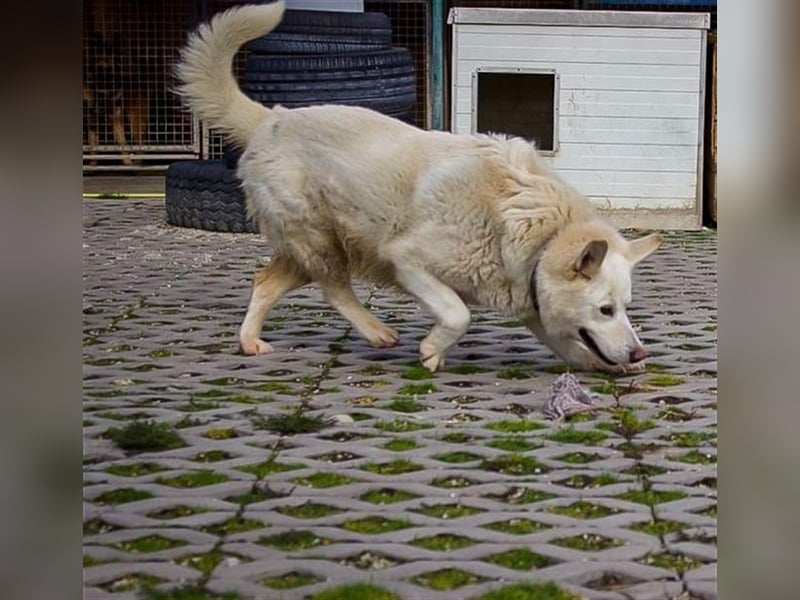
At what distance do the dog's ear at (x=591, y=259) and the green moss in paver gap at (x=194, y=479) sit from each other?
1.27m

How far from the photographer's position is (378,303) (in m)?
4.55

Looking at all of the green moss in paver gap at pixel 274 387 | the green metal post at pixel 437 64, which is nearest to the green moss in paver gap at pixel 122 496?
the green moss in paver gap at pixel 274 387

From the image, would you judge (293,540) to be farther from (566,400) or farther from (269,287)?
(269,287)

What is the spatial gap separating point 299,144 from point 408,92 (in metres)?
1.37

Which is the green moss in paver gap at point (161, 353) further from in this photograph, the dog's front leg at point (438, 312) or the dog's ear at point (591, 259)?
the dog's ear at point (591, 259)

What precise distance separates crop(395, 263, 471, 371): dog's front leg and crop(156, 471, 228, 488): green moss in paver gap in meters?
1.23

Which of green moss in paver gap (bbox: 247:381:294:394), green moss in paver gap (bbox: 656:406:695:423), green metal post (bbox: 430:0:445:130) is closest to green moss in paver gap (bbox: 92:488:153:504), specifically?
green moss in paver gap (bbox: 247:381:294:394)

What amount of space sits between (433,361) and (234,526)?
5.12ft

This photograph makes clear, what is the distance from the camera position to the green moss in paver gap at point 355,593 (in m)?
1.73

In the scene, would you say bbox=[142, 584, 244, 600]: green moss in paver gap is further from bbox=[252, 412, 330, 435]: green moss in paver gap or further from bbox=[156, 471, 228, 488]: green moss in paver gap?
bbox=[252, 412, 330, 435]: green moss in paver gap

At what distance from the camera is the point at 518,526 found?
6.87ft

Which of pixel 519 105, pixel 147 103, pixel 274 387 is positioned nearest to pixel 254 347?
pixel 274 387

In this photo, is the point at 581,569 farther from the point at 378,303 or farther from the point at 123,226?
the point at 123,226
